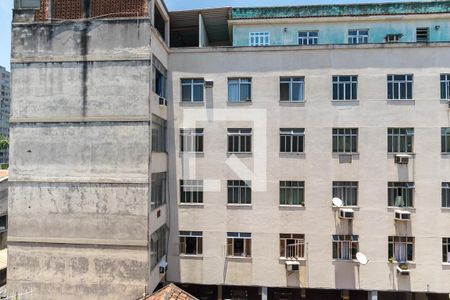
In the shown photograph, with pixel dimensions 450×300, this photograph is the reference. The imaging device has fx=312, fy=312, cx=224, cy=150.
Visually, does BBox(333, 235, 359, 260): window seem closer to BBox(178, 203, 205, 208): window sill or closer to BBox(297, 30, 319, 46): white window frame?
BBox(178, 203, 205, 208): window sill

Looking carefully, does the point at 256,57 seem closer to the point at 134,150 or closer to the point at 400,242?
the point at 134,150

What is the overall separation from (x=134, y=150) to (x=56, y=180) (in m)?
3.29

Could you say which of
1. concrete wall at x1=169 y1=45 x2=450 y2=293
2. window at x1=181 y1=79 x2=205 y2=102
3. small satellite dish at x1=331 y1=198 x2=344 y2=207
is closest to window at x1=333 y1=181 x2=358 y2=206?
concrete wall at x1=169 y1=45 x2=450 y2=293

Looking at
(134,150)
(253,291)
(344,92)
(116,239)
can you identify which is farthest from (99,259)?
(344,92)

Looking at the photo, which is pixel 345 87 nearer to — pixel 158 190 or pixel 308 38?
pixel 308 38

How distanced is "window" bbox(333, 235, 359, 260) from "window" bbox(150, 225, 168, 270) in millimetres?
7498

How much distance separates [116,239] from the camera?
11844mm

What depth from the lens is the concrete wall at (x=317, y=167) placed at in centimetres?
1342

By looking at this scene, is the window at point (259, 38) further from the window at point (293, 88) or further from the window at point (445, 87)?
the window at point (445, 87)

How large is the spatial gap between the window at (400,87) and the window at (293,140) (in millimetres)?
4195

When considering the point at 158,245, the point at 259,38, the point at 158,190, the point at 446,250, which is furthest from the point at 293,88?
the point at 446,250

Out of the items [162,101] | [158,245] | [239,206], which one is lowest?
[158,245]

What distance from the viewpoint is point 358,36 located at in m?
15.1

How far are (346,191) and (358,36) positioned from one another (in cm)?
750
